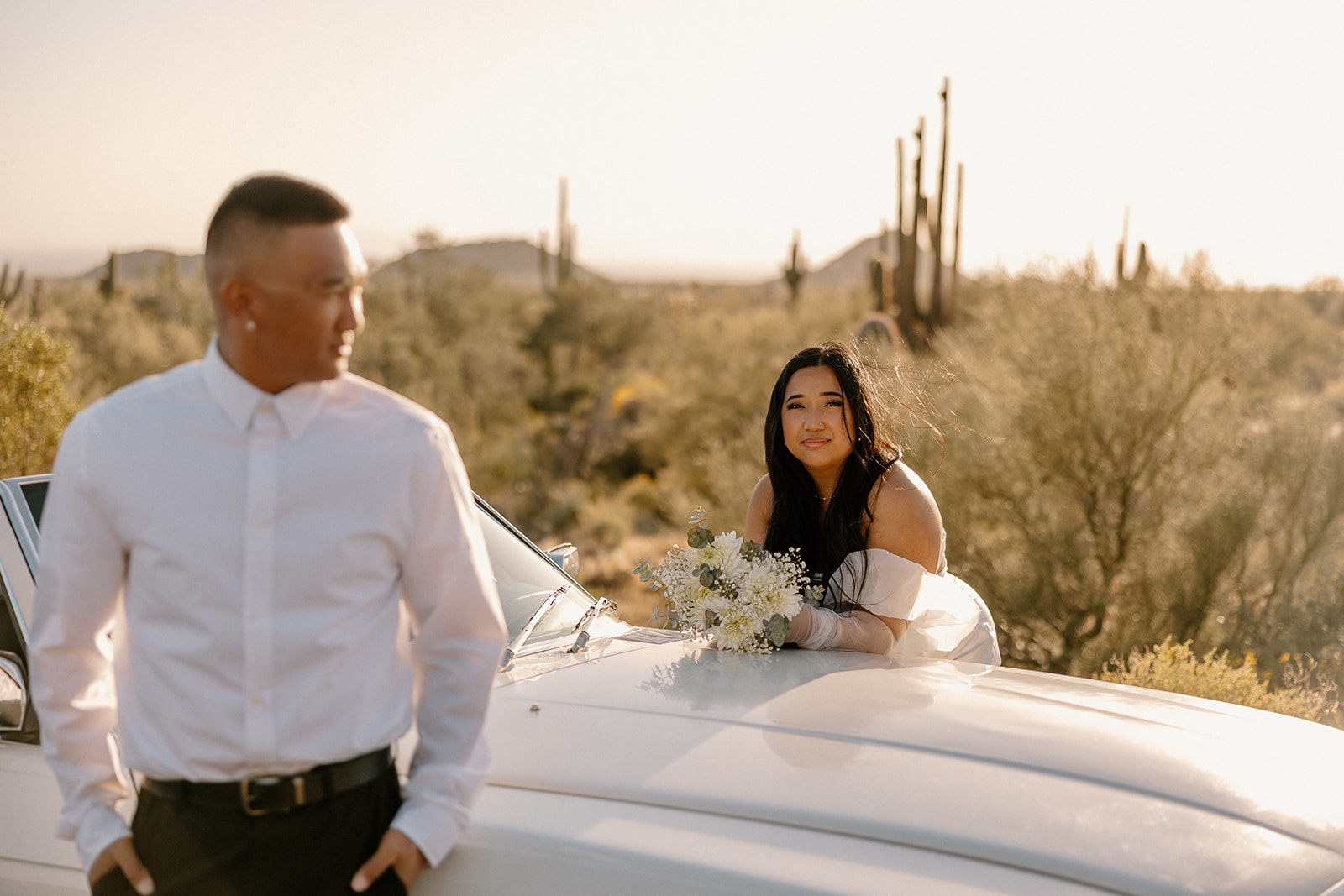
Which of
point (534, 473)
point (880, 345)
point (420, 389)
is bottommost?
point (534, 473)

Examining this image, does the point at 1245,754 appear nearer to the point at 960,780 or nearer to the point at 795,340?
the point at 960,780

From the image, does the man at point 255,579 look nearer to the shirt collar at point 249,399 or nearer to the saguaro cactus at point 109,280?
the shirt collar at point 249,399

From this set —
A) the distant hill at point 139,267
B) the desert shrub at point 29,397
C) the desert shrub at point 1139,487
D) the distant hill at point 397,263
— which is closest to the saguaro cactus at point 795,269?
the distant hill at point 397,263

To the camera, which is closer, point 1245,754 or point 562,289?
point 1245,754

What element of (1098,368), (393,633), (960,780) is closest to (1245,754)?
(960,780)

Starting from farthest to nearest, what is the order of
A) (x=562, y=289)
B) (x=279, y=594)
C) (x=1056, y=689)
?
1. (x=562, y=289)
2. (x=1056, y=689)
3. (x=279, y=594)

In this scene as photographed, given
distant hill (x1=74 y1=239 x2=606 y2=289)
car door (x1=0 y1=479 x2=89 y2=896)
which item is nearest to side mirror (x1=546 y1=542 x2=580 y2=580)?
car door (x1=0 y1=479 x2=89 y2=896)

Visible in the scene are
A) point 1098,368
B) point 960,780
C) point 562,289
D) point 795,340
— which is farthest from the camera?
point 562,289

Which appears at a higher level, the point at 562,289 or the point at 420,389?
the point at 562,289

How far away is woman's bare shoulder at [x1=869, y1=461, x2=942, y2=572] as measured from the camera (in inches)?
145

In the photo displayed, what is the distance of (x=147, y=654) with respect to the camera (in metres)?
1.73

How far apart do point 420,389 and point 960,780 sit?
2129cm

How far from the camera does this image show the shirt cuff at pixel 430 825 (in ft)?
5.73

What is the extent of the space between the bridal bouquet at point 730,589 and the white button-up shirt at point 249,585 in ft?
4.49
